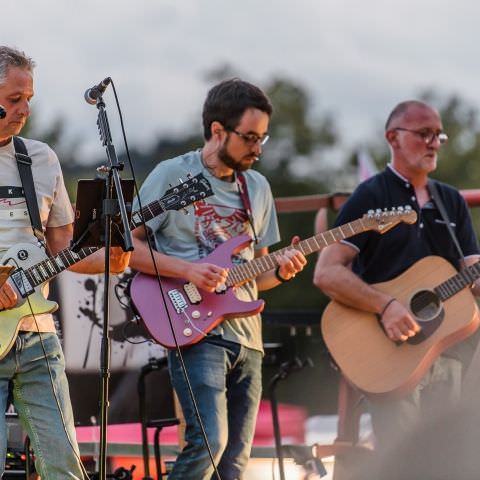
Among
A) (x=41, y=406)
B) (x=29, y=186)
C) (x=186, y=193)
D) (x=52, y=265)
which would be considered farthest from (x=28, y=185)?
(x=41, y=406)

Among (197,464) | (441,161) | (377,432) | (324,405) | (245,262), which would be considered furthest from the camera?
(441,161)

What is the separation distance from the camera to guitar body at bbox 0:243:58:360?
466cm

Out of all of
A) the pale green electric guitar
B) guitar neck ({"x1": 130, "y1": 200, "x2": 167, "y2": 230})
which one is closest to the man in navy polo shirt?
guitar neck ({"x1": 130, "y1": 200, "x2": 167, "y2": 230})

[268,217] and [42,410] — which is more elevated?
[268,217]

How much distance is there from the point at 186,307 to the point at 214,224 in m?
0.45

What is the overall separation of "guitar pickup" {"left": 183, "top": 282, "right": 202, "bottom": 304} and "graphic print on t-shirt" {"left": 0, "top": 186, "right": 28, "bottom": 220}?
3.33 ft

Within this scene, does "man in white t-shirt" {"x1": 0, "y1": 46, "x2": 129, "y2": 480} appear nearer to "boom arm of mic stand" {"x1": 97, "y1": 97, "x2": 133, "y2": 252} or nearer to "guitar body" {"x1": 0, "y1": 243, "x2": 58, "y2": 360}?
"guitar body" {"x1": 0, "y1": 243, "x2": 58, "y2": 360}

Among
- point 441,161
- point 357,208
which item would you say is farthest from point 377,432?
point 441,161

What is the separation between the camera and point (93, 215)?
452cm

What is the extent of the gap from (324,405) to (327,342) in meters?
2.54

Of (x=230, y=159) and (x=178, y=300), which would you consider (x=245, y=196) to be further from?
(x=178, y=300)

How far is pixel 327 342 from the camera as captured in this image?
6387 mm

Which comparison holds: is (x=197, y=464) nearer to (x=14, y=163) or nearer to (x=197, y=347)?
(x=197, y=347)

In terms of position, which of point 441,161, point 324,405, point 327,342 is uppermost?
Answer: point 441,161
